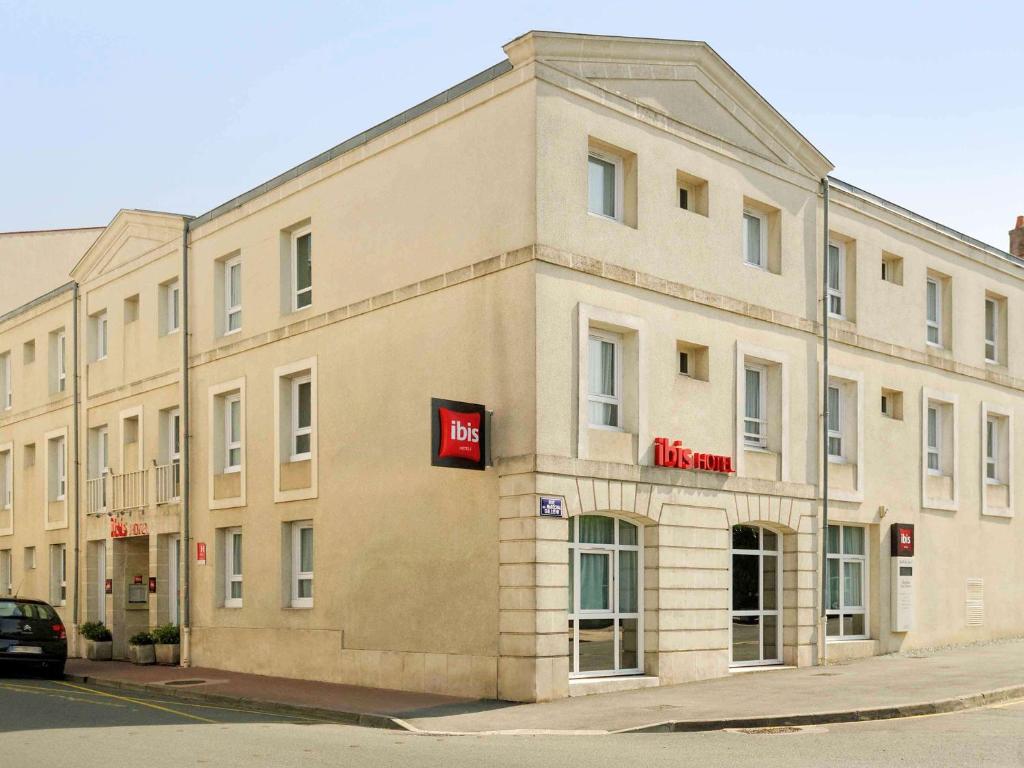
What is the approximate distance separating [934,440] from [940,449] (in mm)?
216

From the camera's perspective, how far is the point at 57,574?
101 feet

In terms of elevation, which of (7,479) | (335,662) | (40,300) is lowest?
(335,662)

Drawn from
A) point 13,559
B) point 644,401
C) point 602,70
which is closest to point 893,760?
point 644,401

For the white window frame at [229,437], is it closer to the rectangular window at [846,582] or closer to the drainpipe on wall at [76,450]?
the drainpipe on wall at [76,450]

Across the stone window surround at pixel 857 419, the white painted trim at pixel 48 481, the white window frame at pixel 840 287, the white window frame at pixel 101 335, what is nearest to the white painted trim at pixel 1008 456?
the stone window surround at pixel 857 419

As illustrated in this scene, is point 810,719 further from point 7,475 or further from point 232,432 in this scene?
point 7,475

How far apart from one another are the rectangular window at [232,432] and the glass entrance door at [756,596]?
9.64 metres

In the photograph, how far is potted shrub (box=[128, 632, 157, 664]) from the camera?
25047 millimetres

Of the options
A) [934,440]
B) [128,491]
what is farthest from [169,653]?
[934,440]

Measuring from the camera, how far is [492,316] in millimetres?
17516

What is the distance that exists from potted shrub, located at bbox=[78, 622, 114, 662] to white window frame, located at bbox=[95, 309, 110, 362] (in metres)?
6.32

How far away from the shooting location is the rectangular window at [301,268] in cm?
2212

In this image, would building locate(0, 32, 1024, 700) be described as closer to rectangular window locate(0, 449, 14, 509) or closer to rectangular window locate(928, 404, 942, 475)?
rectangular window locate(928, 404, 942, 475)

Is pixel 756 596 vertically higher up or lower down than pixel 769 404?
lower down
